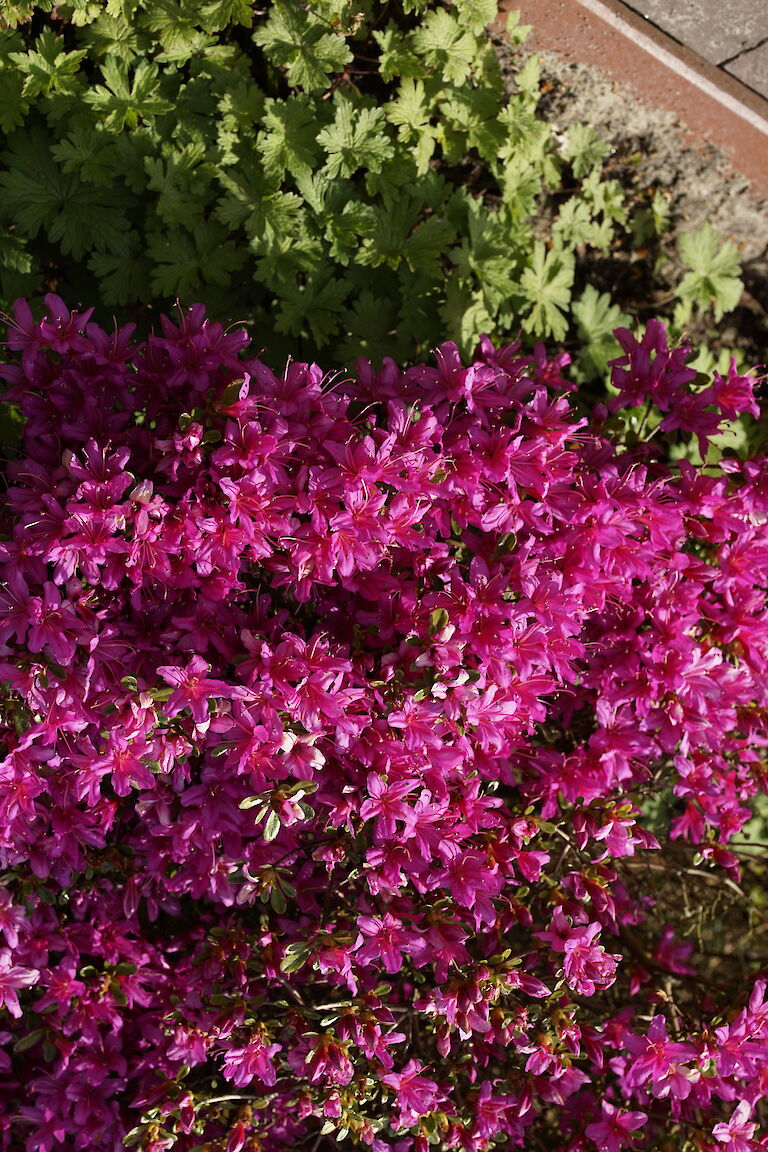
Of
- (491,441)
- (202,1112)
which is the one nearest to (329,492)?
(491,441)

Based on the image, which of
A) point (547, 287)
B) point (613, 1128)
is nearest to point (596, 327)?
point (547, 287)

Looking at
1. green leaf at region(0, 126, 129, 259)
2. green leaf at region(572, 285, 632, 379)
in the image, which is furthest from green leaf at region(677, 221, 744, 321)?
green leaf at region(0, 126, 129, 259)

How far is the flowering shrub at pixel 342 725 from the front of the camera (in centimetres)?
218

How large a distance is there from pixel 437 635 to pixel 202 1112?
1.52m

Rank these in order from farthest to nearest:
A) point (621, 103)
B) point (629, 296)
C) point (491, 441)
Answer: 1. point (629, 296)
2. point (621, 103)
3. point (491, 441)

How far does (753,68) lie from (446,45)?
138 cm

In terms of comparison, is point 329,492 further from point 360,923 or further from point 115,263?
point 115,263

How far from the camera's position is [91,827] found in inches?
95.7

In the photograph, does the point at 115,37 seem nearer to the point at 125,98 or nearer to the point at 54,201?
the point at 125,98

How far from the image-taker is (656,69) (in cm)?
371

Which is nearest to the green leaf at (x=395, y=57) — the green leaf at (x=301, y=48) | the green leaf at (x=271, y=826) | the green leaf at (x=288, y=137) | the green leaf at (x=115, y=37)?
the green leaf at (x=301, y=48)

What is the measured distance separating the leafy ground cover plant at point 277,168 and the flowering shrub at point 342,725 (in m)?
0.74

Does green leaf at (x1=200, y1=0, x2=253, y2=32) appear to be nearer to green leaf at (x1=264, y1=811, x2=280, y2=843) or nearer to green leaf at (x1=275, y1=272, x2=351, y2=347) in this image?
green leaf at (x1=275, y1=272, x2=351, y2=347)

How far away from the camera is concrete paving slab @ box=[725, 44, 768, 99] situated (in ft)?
12.1
